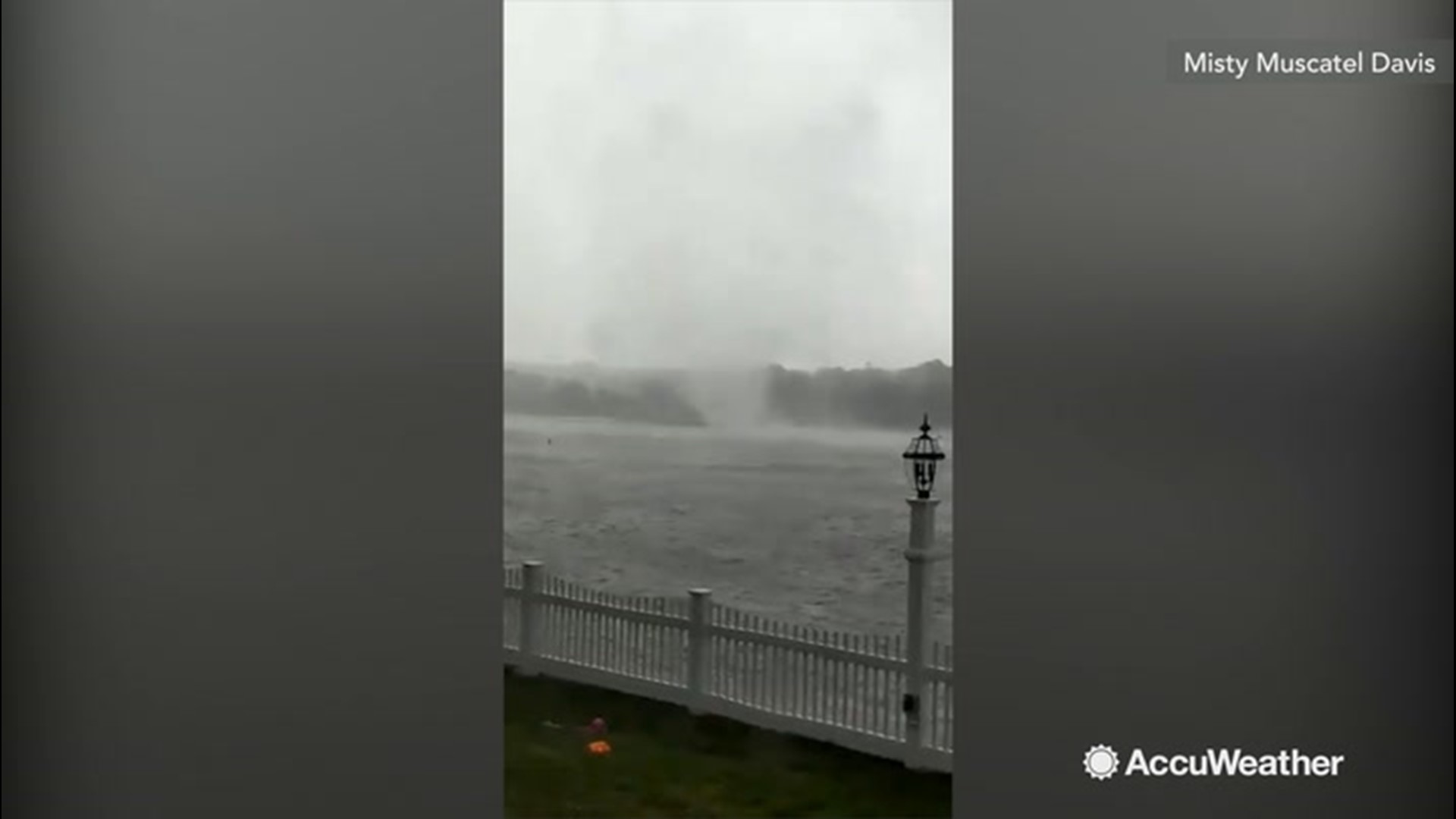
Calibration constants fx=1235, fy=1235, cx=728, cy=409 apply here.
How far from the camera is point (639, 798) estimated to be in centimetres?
130

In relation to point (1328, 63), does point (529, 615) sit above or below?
below

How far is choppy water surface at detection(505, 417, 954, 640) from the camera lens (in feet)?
4.26

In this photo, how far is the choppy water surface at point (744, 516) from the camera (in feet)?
4.26

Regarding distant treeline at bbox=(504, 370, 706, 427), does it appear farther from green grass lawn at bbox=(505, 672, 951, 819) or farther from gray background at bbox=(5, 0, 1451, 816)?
green grass lawn at bbox=(505, 672, 951, 819)

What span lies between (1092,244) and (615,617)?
0.62 metres

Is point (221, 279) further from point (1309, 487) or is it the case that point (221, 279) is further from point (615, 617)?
point (1309, 487)

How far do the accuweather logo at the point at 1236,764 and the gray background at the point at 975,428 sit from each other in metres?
0.01

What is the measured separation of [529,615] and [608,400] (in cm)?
24

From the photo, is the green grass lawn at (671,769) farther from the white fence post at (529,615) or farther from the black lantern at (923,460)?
the black lantern at (923,460)

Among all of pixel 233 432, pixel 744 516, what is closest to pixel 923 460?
pixel 744 516

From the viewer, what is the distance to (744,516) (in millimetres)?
1312

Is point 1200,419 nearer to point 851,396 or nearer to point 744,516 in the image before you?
point 851,396

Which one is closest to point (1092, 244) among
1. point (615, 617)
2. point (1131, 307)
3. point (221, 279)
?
point (1131, 307)

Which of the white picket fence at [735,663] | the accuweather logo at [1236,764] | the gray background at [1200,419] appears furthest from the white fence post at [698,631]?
the accuweather logo at [1236,764]
